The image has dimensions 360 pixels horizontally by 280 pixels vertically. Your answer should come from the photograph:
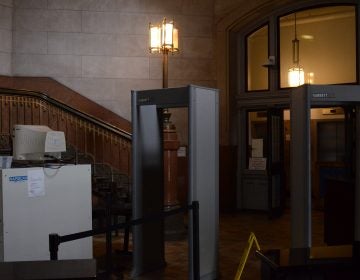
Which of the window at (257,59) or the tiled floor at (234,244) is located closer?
the tiled floor at (234,244)

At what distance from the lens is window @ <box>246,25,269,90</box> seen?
37.1 feet

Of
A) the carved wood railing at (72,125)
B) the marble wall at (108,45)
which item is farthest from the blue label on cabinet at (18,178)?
the marble wall at (108,45)

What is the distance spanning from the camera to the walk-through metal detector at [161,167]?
548 cm

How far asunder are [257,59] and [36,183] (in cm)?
702

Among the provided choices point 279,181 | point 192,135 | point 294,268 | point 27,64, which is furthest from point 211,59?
point 294,268

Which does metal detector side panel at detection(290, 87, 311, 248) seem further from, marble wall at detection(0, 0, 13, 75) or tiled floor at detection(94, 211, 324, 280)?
marble wall at detection(0, 0, 13, 75)

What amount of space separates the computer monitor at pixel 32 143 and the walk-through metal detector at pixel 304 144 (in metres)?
2.68

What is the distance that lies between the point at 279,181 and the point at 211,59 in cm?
302

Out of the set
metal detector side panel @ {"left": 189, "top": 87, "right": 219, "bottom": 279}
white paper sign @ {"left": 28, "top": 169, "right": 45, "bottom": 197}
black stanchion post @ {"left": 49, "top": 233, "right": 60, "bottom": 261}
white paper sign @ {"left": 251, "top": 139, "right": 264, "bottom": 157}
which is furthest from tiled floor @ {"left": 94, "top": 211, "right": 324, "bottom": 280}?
black stanchion post @ {"left": 49, "top": 233, "right": 60, "bottom": 261}

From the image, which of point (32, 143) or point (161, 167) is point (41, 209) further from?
point (161, 167)

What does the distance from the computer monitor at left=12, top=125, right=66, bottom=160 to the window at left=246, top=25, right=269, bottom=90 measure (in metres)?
6.29

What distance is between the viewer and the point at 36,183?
18.3 ft

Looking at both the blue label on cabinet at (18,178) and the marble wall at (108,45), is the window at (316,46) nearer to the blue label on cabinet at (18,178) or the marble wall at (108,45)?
the marble wall at (108,45)

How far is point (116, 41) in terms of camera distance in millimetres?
11250
